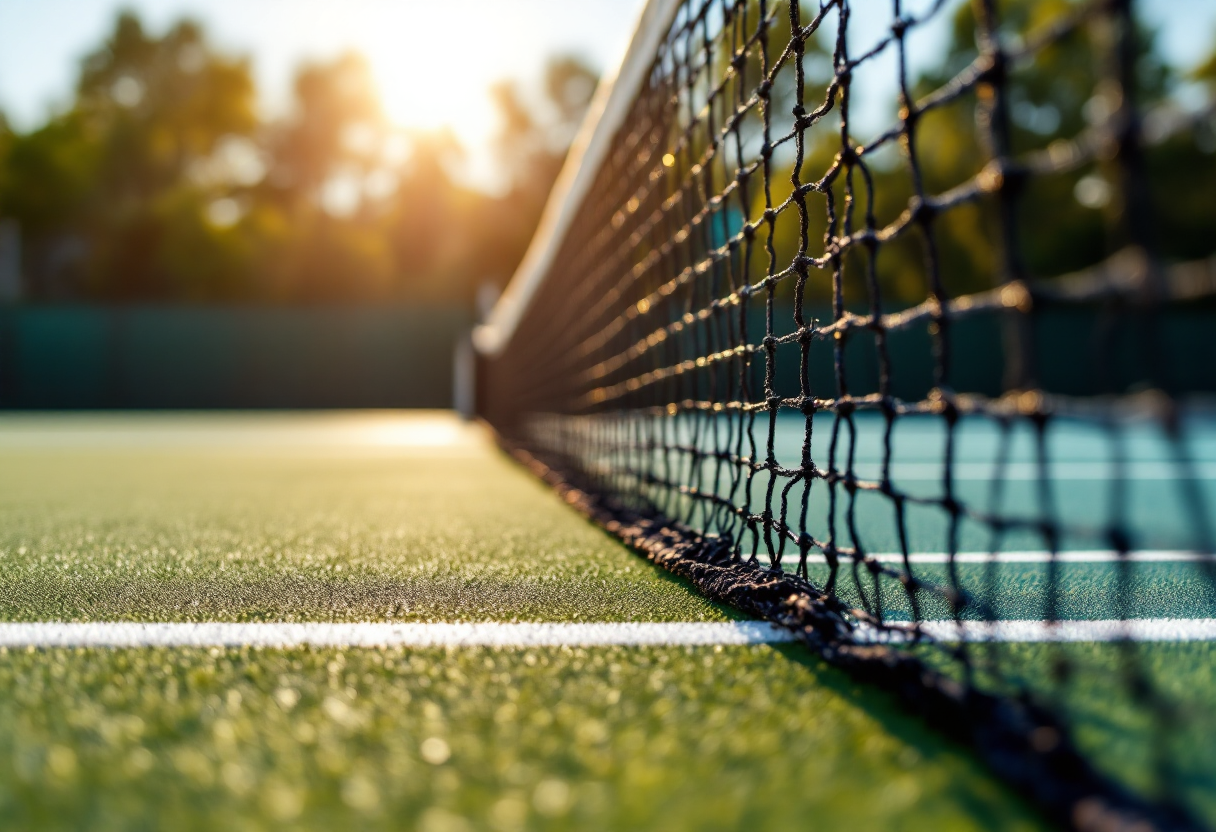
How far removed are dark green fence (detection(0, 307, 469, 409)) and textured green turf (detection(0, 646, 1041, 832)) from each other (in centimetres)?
1725

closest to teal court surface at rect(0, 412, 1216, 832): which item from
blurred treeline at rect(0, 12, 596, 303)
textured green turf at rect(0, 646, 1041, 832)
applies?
textured green turf at rect(0, 646, 1041, 832)

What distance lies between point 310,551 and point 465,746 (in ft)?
4.51

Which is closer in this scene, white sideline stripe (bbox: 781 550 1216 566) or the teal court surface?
the teal court surface

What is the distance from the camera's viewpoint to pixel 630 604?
65.9 inches

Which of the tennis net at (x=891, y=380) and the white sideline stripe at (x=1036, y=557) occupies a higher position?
the tennis net at (x=891, y=380)

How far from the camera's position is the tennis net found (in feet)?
2.77

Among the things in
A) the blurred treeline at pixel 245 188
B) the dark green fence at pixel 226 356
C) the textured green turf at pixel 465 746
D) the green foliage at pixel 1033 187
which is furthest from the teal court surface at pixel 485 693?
the blurred treeline at pixel 245 188

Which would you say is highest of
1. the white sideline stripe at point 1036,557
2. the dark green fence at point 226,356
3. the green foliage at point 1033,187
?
the green foliage at point 1033,187

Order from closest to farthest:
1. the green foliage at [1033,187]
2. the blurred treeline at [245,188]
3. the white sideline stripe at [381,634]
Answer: the white sideline stripe at [381,634] < the green foliage at [1033,187] < the blurred treeline at [245,188]

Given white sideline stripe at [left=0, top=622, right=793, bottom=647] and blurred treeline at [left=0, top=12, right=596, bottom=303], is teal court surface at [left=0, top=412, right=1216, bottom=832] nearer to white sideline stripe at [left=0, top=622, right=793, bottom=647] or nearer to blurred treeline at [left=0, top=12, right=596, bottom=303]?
white sideline stripe at [left=0, top=622, right=793, bottom=647]

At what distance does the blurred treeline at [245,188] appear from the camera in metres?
26.2

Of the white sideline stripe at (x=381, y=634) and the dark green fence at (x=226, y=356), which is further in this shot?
the dark green fence at (x=226, y=356)

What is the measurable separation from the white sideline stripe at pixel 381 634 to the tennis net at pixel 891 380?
11 centimetres

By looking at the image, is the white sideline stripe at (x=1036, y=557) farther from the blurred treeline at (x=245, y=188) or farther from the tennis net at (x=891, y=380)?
the blurred treeline at (x=245, y=188)
